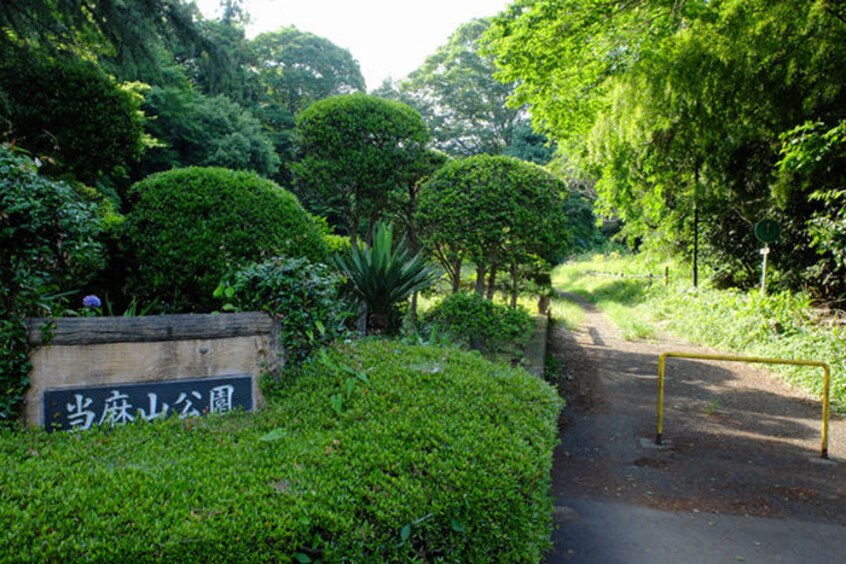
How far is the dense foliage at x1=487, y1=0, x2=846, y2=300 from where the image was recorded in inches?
262

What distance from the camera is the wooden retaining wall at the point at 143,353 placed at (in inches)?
105

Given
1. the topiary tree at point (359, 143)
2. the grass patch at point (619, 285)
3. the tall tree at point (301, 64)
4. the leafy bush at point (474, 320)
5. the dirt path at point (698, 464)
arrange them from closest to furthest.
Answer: the dirt path at point (698, 464)
the leafy bush at point (474, 320)
the topiary tree at point (359, 143)
the grass patch at point (619, 285)
the tall tree at point (301, 64)

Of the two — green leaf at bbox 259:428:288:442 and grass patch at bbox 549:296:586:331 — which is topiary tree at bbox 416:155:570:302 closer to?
green leaf at bbox 259:428:288:442

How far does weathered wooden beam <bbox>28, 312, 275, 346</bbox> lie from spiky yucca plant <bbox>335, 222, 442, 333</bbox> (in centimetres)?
195

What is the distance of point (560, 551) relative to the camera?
299cm

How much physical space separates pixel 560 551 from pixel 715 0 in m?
7.37

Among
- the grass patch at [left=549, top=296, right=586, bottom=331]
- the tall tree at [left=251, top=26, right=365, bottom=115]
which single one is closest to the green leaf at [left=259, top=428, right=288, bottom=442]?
the grass patch at [left=549, top=296, right=586, bottom=331]

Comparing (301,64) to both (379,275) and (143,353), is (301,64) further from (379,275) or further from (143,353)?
(143,353)

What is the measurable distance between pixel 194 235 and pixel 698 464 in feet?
14.2

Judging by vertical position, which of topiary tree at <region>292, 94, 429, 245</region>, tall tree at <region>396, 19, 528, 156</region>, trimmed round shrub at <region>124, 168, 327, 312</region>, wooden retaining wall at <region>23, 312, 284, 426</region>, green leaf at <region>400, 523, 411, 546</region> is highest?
tall tree at <region>396, 19, 528, 156</region>

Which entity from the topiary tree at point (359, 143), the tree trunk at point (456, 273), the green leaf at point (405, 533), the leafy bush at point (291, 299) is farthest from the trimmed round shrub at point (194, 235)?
the tree trunk at point (456, 273)

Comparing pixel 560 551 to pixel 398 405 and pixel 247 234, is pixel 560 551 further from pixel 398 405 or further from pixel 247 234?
pixel 247 234

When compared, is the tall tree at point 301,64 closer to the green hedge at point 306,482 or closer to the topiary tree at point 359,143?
the topiary tree at point 359,143

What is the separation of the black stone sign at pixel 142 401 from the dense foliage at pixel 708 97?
6490mm
